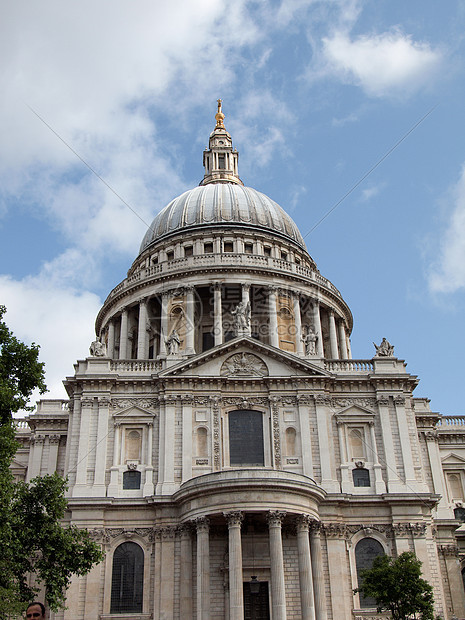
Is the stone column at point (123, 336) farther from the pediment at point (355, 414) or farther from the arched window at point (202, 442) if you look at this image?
the pediment at point (355, 414)

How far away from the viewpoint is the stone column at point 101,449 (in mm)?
38688

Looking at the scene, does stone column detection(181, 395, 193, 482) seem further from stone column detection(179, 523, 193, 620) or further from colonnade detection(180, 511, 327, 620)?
colonnade detection(180, 511, 327, 620)

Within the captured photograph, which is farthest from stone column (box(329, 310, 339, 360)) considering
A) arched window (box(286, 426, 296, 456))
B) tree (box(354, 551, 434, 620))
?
tree (box(354, 551, 434, 620))

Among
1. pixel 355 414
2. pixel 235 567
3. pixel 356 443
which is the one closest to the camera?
pixel 235 567

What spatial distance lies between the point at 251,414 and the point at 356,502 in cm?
760

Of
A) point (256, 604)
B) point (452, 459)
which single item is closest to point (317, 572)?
point (256, 604)

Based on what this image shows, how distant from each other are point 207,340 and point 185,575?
2210cm

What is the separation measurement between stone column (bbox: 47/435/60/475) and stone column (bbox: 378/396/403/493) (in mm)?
20178

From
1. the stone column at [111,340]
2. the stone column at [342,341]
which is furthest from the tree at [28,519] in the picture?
the stone column at [342,341]

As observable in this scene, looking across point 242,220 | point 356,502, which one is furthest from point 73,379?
point 242,220

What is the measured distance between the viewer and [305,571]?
34.6 meters

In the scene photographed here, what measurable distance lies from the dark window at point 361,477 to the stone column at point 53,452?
60.3 feet

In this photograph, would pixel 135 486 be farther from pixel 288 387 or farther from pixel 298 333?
pixel 298 333

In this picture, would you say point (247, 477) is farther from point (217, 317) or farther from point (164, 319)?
point (164, 319)
